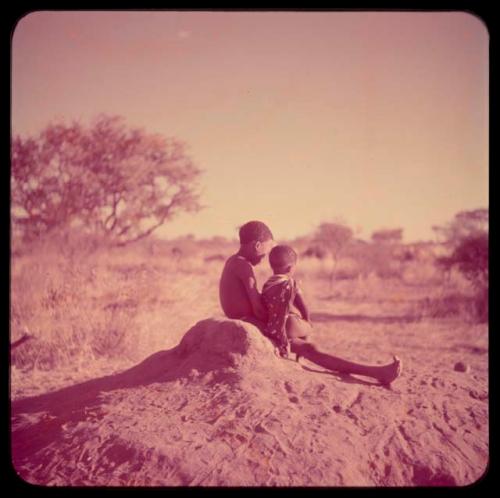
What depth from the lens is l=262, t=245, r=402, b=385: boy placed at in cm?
390

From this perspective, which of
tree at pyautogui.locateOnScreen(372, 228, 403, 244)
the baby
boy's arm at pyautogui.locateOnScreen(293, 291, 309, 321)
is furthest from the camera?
tree at pyautogui.locateOnScreen(372, 228, 403, 244)

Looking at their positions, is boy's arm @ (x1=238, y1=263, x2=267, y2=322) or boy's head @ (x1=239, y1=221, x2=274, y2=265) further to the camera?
boy's head @ (x1=239, y1=221, x2=274, y2=265)

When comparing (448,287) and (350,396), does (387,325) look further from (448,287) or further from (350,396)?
(350,396)

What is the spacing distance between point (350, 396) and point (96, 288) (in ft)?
20.6

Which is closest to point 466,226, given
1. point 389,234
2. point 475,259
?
point 475,259

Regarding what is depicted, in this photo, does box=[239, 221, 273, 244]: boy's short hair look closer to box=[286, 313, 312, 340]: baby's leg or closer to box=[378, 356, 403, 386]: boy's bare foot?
box=[286, 313, 312, 340]: baby's leg

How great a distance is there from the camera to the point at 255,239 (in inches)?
164

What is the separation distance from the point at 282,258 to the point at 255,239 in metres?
0.27

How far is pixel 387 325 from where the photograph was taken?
383 inches

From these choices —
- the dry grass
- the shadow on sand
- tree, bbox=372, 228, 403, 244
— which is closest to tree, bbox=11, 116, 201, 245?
the dry grass

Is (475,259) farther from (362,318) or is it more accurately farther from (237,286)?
(237,286)

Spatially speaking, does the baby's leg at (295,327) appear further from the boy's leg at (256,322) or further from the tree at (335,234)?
the tree at (335,234)
